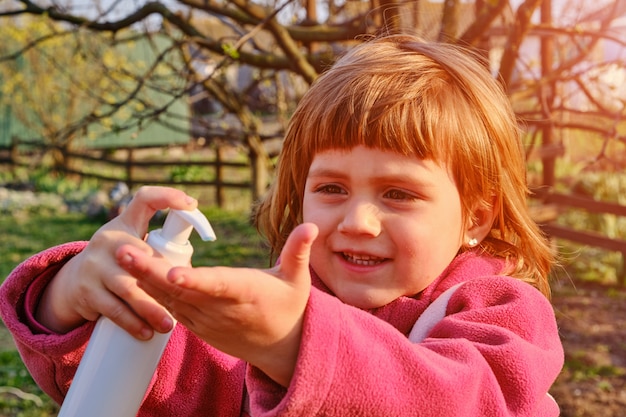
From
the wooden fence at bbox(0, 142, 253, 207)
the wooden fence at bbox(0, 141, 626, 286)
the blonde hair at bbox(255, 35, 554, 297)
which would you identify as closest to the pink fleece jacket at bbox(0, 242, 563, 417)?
the blonde hair at bbox(255, 35, 554, 297)

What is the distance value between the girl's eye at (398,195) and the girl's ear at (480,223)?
0.23 m

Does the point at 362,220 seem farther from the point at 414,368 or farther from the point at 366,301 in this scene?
the point at 414,368

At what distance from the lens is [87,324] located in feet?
3.86

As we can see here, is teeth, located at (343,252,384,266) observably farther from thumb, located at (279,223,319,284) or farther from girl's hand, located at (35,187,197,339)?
thumb, located at (279,223,319,284)

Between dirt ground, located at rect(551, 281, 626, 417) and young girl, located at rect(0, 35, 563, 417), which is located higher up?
young girl, located at rect(0, 35, 563, 417)

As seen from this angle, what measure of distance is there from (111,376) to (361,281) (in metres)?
0.47

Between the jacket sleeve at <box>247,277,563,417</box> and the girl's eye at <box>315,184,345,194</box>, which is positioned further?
the girl's eye at <box>315,184,345,194</box>

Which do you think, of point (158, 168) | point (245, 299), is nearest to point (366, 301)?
point (245, 299)

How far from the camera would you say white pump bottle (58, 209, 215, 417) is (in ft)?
3.01

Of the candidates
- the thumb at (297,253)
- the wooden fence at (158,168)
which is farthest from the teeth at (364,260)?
the wooden fence at (158,168)

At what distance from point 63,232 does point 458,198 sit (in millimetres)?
9048

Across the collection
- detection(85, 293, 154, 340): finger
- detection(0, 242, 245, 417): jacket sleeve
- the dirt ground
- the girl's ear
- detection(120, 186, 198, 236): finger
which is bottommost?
the dirt ground

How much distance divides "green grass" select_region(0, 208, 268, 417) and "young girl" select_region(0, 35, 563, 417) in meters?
2.46

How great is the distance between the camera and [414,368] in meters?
0.93
